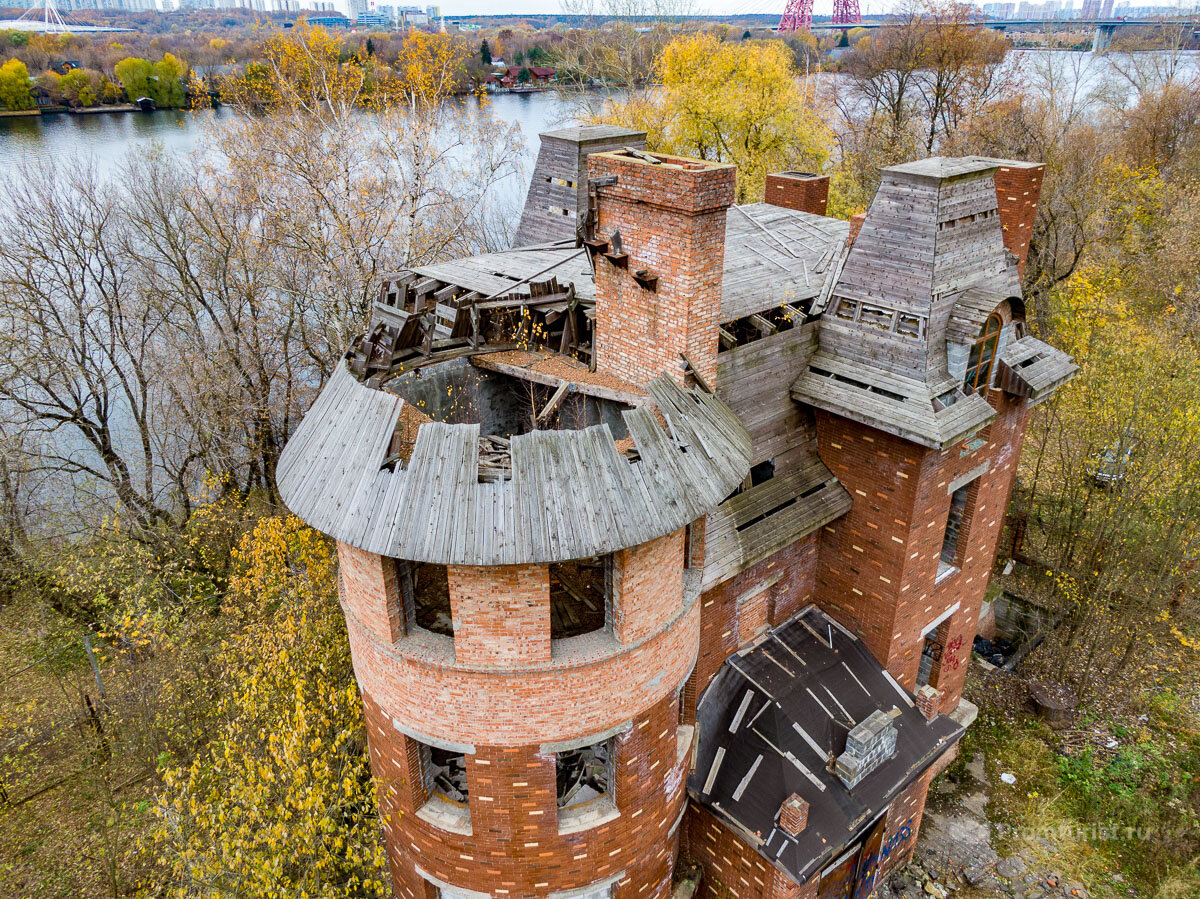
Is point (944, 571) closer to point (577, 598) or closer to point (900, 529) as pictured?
point (900, 529)

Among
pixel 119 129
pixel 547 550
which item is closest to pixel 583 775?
pixel 547 550

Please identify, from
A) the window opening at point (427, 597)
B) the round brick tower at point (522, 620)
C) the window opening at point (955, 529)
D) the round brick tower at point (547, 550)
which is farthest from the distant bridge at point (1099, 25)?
the round brick tower at point (522, 620)

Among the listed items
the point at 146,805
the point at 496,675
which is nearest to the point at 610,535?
the point at 496,675

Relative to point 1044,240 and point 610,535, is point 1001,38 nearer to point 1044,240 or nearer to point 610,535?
point 1044,240

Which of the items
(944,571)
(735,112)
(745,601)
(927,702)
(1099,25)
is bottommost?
(927,702)

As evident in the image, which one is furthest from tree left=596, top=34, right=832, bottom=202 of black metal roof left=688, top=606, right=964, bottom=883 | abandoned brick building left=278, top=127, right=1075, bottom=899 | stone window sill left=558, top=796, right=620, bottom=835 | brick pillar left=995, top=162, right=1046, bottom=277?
stone window sill left=558, top=796, right=620, bottom=835
